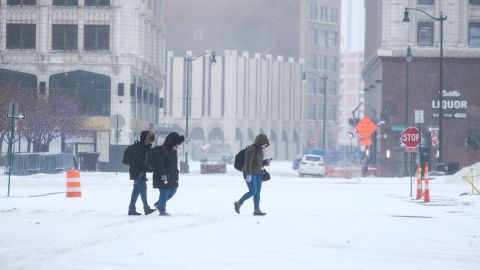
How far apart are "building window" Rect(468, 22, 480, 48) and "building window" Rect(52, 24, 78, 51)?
28847mm

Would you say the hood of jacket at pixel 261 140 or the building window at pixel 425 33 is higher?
the building window at pixel 425 33

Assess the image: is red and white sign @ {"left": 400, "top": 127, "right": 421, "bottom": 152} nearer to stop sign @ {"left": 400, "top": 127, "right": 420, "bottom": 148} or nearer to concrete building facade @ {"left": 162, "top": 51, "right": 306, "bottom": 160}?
stop sign @ {"left": 400, "top": 127, "right": 420, "bottom": 148}

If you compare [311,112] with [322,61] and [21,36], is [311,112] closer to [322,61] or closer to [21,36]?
[322,61]

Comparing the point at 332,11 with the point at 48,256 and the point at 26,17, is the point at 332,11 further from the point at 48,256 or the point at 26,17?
the point at 48,256

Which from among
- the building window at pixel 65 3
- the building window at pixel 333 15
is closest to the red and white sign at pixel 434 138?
the building window at pixel 65 3

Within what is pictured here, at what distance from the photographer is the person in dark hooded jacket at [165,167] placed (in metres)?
20.5

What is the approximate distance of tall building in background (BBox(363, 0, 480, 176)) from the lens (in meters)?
77.0

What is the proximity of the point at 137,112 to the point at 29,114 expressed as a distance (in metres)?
17.9

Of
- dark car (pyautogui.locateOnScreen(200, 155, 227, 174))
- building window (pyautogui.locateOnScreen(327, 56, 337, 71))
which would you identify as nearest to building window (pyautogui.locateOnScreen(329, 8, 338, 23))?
building window (pyautogui.locateOnScreen(327, 56, 337, 71))

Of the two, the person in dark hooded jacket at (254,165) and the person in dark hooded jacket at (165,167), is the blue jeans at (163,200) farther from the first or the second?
the person in dark hooded jacket at (254,165)

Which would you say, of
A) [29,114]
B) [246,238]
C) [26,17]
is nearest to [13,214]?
[246,238]

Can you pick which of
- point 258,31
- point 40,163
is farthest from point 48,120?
point 258,31

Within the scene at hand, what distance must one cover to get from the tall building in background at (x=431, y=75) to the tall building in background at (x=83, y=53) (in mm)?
18526

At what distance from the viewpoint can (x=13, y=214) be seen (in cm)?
2089
